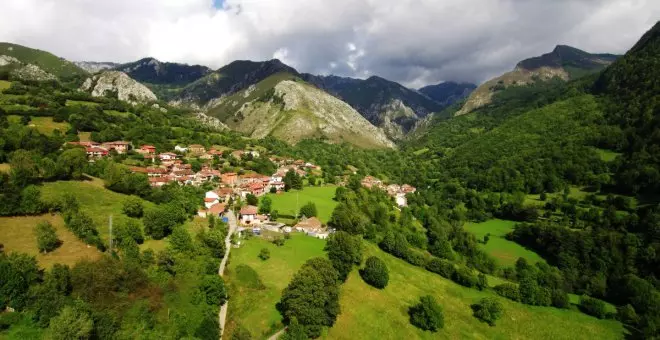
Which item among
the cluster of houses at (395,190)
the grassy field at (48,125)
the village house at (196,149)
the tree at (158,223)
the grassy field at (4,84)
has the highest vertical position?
the grassy field at (4,84)

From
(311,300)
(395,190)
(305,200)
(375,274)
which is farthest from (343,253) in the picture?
(395,190)

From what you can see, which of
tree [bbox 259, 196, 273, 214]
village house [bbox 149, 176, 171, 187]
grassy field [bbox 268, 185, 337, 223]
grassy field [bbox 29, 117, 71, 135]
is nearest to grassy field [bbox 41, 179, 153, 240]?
village house [bbox 149, 176, 171, 187]

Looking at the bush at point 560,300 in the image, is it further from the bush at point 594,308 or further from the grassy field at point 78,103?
the grassy field at point 78,103

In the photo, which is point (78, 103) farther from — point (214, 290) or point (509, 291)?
point (509, 291)

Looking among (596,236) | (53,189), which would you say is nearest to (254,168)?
(53,189)

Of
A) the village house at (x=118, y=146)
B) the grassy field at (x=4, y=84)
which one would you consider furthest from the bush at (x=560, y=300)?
the grassy field at (x=4, y=84)

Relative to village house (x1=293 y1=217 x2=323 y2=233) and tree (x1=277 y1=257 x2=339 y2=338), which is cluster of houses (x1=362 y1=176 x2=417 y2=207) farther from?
tree (x1=277 y1=257 x2=339 y2=338)
